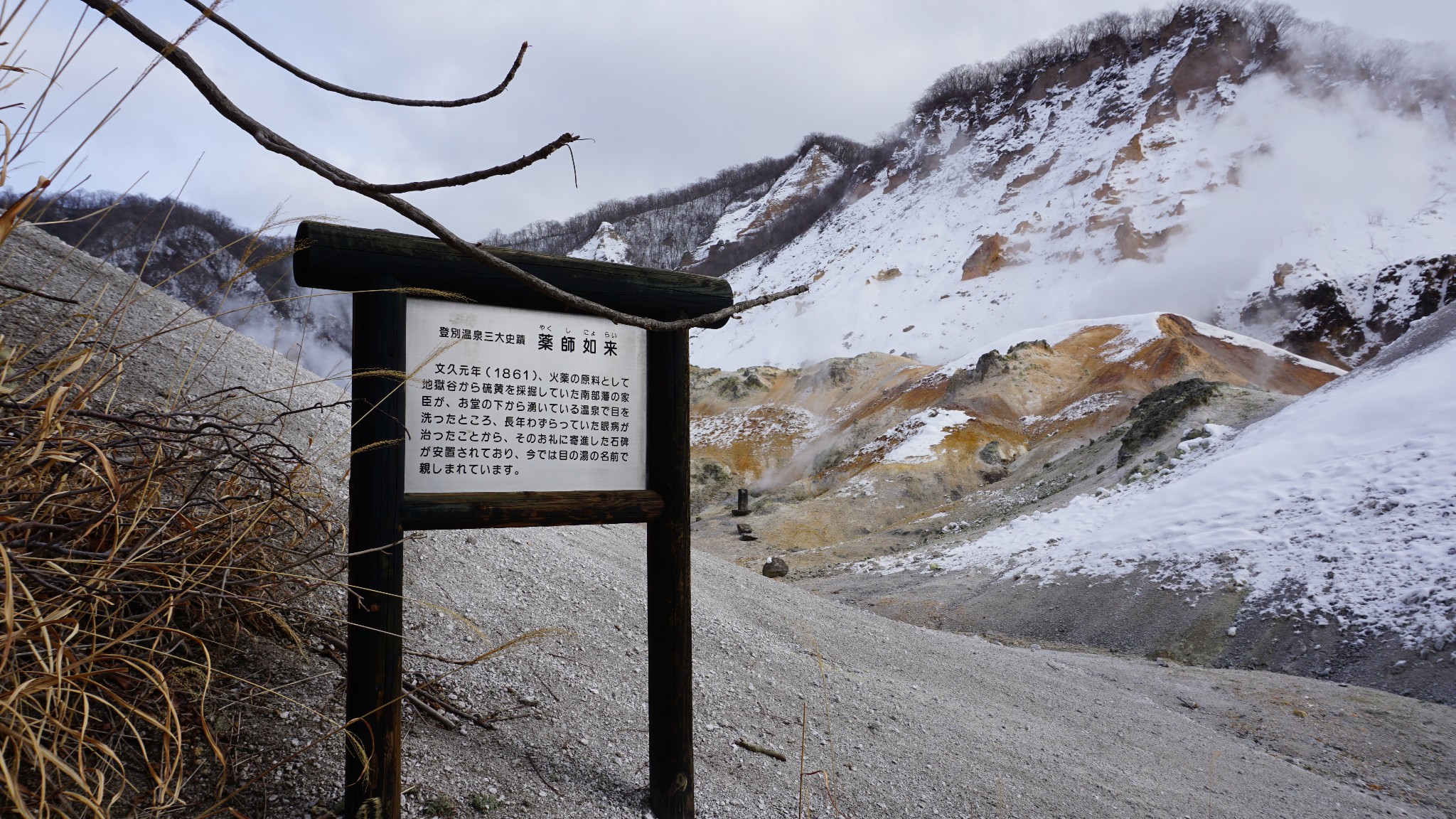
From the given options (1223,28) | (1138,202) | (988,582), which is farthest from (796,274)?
(988,582)

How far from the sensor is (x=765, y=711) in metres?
3.81

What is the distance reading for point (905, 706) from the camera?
14.6 ft

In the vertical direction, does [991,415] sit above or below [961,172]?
below

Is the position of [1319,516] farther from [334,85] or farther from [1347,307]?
[1347,307]

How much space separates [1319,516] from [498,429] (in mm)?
11005

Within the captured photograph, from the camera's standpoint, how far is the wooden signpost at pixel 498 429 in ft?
7.14

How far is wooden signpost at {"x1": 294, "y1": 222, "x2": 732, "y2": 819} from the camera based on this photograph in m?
2.18

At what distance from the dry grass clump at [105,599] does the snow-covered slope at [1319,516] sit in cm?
992

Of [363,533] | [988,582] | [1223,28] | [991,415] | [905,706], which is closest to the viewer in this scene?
[363,533]

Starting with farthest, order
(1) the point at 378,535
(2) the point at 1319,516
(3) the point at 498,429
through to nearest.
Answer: (2) the point at 1319,516 → (3) the point at 498,429 → (1) the point at 378,535

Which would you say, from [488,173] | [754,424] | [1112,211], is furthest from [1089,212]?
[488,173]

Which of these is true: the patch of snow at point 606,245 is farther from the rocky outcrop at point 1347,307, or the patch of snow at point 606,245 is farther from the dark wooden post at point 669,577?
the dark wooden post at point 669,577

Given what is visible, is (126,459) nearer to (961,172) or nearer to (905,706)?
(905,706)

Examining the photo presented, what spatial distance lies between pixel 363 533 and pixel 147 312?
5358mm
